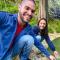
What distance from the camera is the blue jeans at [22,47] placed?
112 inches

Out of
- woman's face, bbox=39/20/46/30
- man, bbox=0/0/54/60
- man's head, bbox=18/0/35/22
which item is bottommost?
woman's face, bbox=39/20/46/30

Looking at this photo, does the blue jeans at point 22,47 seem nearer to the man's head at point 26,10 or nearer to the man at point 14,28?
the man at point 14,28

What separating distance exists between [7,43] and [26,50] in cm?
48

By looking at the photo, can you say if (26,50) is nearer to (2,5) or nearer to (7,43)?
(7,43)

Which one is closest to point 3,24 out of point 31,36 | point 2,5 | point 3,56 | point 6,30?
point 6,30

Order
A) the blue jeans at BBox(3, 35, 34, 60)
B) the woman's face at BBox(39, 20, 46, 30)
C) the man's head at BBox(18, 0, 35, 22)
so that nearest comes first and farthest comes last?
1. the man's head at BBox(18, 0, 35, 22)
2. the blue jeans at BBox(3, 35, 34, 60)
3. the woman's face at BBox(39, 20, 46, 30)

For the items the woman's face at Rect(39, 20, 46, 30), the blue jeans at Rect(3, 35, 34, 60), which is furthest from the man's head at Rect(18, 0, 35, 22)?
the woman's face at Rect(39, 20, 46, 30)

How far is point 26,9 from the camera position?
2467mm

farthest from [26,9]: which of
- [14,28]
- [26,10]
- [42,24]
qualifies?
[42,24]

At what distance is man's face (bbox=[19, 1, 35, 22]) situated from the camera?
2.44 metres

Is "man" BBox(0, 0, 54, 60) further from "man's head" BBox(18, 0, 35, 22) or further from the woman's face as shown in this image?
the woman's face

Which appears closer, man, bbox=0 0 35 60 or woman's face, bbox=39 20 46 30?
man, bbox=0 0 35 60

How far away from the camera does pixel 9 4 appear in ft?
26.7

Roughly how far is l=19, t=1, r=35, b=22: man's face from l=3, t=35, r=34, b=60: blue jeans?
40cm
